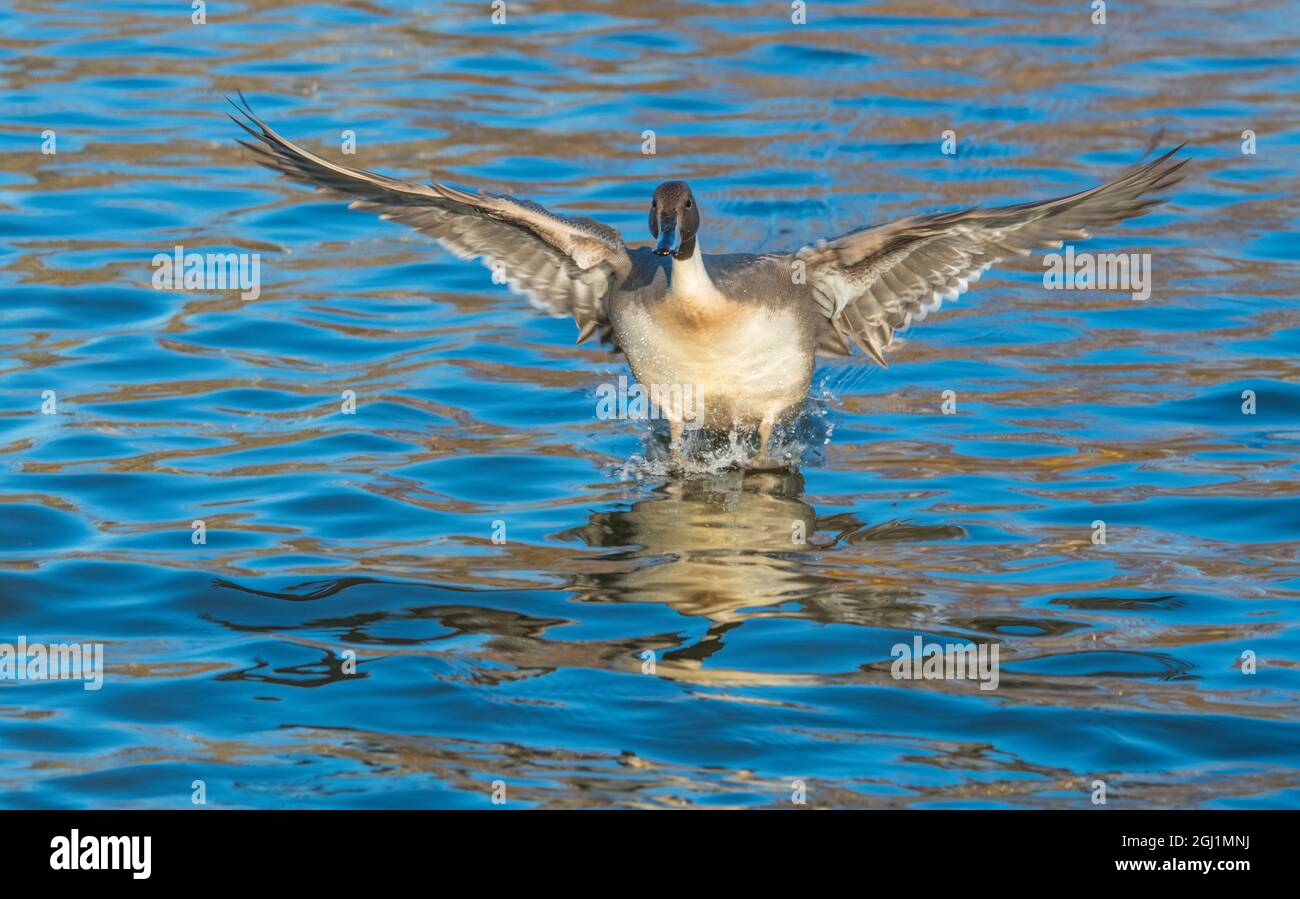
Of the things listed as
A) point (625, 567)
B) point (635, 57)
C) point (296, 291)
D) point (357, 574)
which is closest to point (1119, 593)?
point (625, 567)

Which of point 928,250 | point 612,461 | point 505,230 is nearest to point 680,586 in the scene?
point 612,461

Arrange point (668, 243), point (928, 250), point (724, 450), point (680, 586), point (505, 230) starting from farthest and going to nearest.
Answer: point (724, 450), point (505, 230), point (928, 250), point (668, 243), point (680, 586)

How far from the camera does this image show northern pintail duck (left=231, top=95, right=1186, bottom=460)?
1031 centimetres

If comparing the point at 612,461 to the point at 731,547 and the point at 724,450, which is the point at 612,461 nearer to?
the point at 724,450

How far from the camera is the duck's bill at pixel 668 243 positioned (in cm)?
962

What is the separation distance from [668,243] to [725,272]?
120cm

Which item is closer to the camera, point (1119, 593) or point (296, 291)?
point (1119, 593)

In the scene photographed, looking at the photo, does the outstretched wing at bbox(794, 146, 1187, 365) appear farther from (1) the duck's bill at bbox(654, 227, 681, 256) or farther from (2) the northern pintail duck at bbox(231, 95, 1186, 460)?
(1) the duck's bill at bbox(654, 227, 681, 256)

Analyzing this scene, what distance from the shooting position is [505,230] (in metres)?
11.4

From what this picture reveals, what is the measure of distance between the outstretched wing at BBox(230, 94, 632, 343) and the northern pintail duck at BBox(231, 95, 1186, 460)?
0.03 ft
